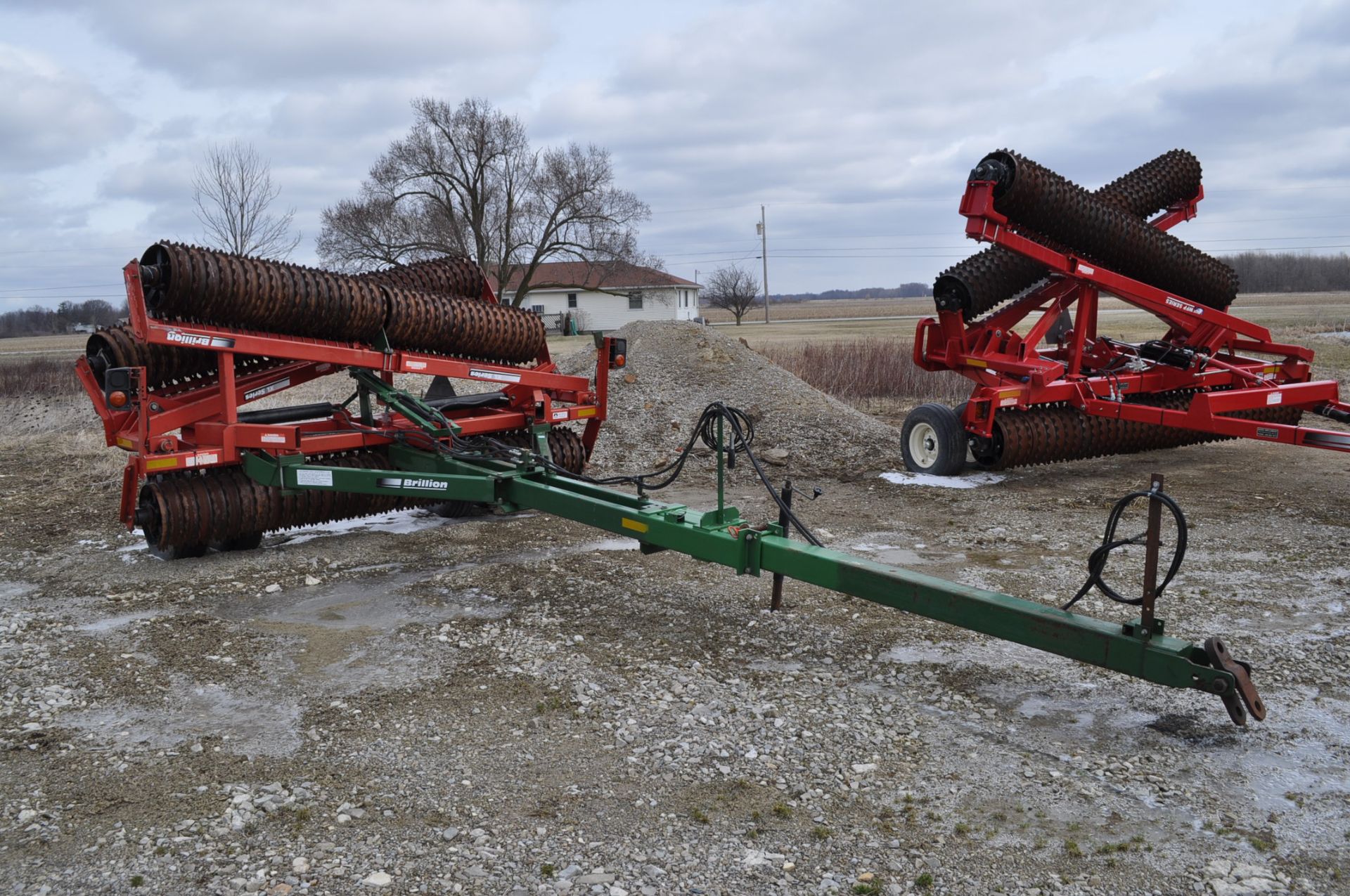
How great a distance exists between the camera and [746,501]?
8844mm

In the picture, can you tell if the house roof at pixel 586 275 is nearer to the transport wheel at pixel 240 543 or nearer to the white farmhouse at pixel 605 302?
the white farmhouse at pixel 605 302

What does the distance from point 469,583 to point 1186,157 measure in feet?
26.9

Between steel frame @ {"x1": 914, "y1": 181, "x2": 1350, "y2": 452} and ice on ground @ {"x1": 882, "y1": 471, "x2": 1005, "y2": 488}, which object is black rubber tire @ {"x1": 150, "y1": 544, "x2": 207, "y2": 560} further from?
steel frame @ {"x1": 914, "y1": 181, "x2": 1350, "y2": 452}

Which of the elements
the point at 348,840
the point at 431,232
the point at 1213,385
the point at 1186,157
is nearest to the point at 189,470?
the point at 348,840

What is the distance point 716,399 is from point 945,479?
10.6 ft

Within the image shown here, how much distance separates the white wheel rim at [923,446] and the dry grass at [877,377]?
6.71 metres

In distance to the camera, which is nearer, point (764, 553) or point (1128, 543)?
point (1128, 543)

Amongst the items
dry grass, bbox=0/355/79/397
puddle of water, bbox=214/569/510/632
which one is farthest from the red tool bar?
dry grass, bbox=0/355/79/397

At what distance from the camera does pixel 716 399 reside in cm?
1195

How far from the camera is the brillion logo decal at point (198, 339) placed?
6.18 meters

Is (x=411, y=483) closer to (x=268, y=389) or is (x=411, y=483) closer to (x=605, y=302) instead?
(x=268, y=389)

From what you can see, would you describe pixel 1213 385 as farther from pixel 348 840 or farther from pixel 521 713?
pixel 348 840

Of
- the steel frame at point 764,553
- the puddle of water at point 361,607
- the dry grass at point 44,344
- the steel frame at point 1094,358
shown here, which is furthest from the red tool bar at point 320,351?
the dry grass at point 44,344

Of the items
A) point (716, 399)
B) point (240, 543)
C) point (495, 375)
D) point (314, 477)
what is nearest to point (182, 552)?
point (240, 543)
